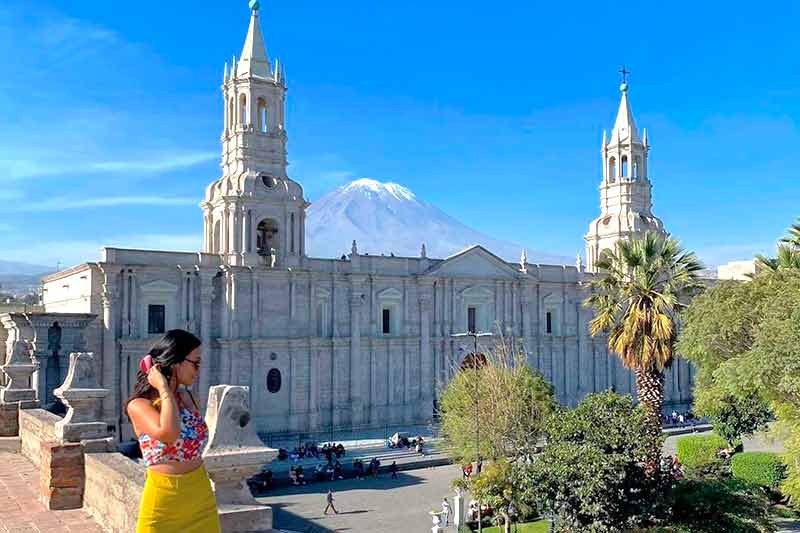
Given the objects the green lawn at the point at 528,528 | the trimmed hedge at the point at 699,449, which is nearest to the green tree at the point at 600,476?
the green lawn at the point at 528,528

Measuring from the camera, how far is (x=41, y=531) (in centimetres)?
812

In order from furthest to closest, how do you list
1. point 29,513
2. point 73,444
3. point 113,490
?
1. point 73,444
2. point 29,513
3. point 113,490

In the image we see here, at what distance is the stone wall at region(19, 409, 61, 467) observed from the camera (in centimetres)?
1136

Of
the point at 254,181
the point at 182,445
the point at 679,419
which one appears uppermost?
the point at 254,181

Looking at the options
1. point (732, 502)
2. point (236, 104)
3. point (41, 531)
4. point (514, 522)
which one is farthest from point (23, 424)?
point (236, 104)

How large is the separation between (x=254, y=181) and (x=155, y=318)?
7781 millimetres

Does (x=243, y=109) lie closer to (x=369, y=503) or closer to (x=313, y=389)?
(x=313, y=389)

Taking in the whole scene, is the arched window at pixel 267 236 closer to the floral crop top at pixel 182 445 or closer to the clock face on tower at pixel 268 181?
the clock face on tower at pixel 268 181

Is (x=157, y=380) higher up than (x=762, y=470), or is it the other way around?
(x=157, y=380)

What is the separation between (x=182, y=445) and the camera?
431 cm

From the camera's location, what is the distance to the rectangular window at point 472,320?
131 feet

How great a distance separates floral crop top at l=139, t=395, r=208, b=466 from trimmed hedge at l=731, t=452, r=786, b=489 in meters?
21.8

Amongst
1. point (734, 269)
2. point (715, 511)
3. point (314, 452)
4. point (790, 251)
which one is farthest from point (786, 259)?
point (734, 269)

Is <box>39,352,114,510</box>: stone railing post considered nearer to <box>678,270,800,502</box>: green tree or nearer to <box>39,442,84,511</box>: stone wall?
<box>39,442,84,511</box>: stone wall
